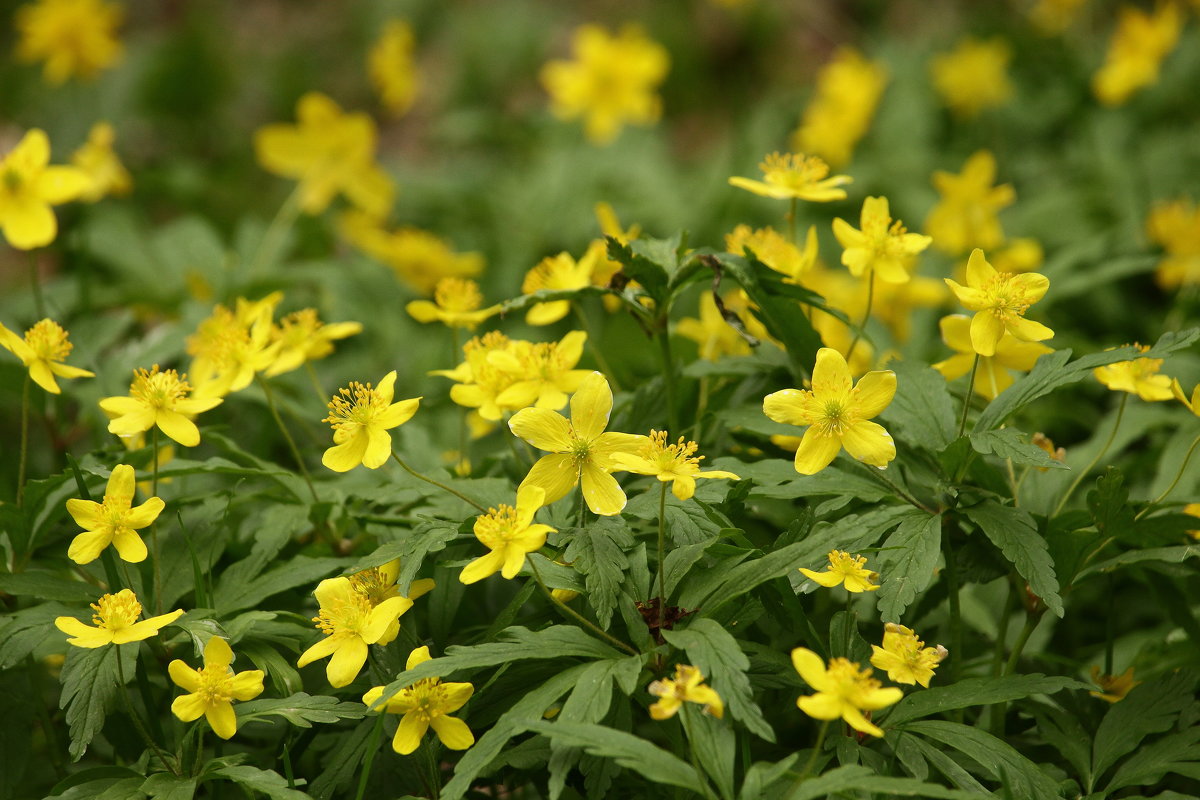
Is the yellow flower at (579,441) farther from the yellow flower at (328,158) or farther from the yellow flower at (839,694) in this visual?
the yellow flower at (328,158)

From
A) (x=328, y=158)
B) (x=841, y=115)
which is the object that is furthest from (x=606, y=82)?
(x=328, y=158)

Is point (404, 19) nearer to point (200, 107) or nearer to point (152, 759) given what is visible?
point (200, 107)

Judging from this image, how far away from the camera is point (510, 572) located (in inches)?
46.2

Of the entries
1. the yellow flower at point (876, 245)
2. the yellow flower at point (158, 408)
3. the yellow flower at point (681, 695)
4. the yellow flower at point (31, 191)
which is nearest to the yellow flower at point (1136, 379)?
the yellow flower at point (876, 245)

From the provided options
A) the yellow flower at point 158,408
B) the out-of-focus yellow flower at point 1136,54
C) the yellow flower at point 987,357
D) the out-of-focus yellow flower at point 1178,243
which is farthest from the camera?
the out-of-focus yellow flower at point 1136,54

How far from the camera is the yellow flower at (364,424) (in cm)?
133

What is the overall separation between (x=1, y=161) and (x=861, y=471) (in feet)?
6.01

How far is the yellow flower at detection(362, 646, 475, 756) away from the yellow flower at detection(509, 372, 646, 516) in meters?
0.26

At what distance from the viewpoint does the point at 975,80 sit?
13.0 ft

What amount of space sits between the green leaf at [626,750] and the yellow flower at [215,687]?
39 centimetres

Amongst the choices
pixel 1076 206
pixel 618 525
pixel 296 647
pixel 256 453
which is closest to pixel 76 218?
pixel 256 453

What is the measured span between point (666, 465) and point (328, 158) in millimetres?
2710

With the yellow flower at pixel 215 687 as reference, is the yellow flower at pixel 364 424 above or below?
above

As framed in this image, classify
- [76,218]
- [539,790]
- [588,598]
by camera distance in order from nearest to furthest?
[588,598], [539,790], [76,218]
